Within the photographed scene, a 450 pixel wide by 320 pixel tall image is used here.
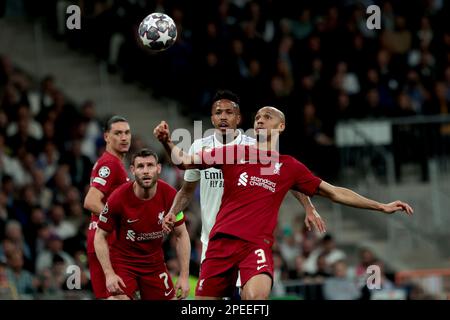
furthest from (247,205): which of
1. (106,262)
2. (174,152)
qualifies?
(106,262)

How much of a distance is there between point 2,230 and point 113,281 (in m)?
6.23

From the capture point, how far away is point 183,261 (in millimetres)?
11641

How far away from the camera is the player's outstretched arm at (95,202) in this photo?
1172 cm

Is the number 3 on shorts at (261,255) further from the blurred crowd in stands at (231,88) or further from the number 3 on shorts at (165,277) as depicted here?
the blurred crowd in stands at (231,88)

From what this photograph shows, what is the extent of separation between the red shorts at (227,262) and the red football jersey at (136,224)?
3.55 ft

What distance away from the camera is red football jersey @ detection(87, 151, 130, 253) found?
11.9 metres

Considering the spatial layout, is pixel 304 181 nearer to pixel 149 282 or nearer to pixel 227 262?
pixel 227 262

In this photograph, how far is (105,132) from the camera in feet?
40.4

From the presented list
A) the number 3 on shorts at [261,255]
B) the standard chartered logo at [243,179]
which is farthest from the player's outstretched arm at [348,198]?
the number 3 on shorts at [261,255]

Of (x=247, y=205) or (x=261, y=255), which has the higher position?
(x=247, y=205)

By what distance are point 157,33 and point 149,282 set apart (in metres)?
2.64

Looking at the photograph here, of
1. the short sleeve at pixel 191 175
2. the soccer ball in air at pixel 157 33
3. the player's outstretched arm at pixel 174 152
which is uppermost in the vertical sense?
the soccer ball in air at pixel 157 33

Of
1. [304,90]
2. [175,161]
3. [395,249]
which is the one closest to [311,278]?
[395,249]
